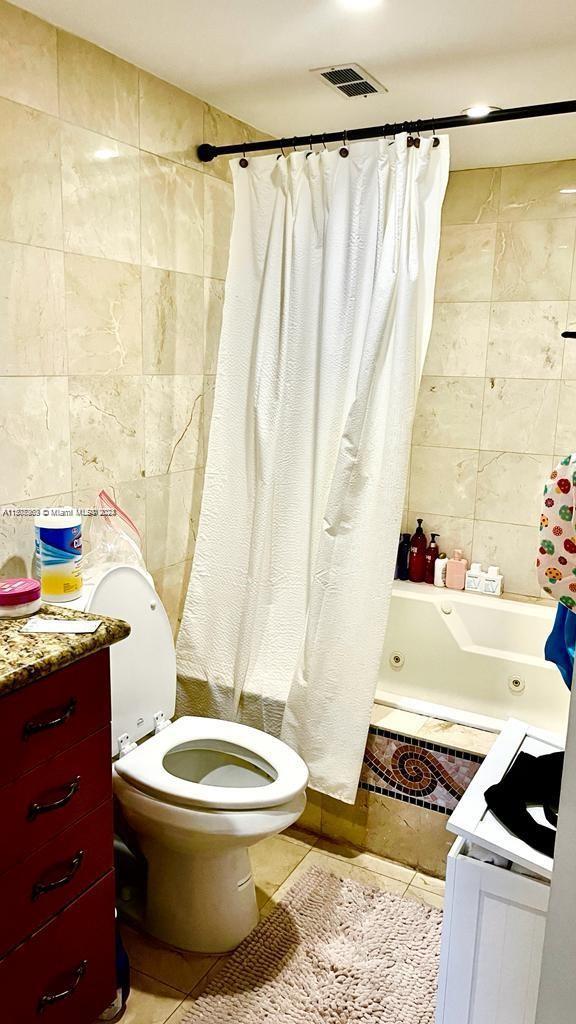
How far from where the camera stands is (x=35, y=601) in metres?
1.66

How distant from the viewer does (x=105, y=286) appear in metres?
2.04

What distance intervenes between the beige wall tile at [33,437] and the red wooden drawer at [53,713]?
1.71 feet

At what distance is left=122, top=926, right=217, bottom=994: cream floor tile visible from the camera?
1911 mm

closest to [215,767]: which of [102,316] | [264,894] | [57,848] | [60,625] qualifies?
[264,894]

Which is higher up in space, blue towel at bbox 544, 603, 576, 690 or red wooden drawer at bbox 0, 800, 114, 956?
blue towel at bbox 544, 603, 576, 690

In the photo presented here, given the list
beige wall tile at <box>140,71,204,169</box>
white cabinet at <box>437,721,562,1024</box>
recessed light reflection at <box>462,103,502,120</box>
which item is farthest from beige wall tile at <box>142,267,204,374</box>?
white cabinet at <box>437,721,562,1024</box>

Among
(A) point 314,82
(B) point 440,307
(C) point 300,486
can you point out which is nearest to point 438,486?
(B) point 440,307

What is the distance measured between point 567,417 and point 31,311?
2.04m

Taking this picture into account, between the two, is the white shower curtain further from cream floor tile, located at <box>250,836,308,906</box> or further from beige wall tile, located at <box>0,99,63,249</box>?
beige wall tile, located at <box>0,99,63,249</box>

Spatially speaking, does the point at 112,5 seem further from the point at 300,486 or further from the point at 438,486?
the point at 438,486

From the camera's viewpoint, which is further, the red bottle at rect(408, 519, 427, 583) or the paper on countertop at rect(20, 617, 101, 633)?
the red bottle at rect(408, 519, 427, 583)

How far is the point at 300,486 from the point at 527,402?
48.4 inches

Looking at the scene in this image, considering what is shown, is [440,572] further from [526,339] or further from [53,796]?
[53,796]

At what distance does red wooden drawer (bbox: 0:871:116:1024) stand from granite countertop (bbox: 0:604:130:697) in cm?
53
